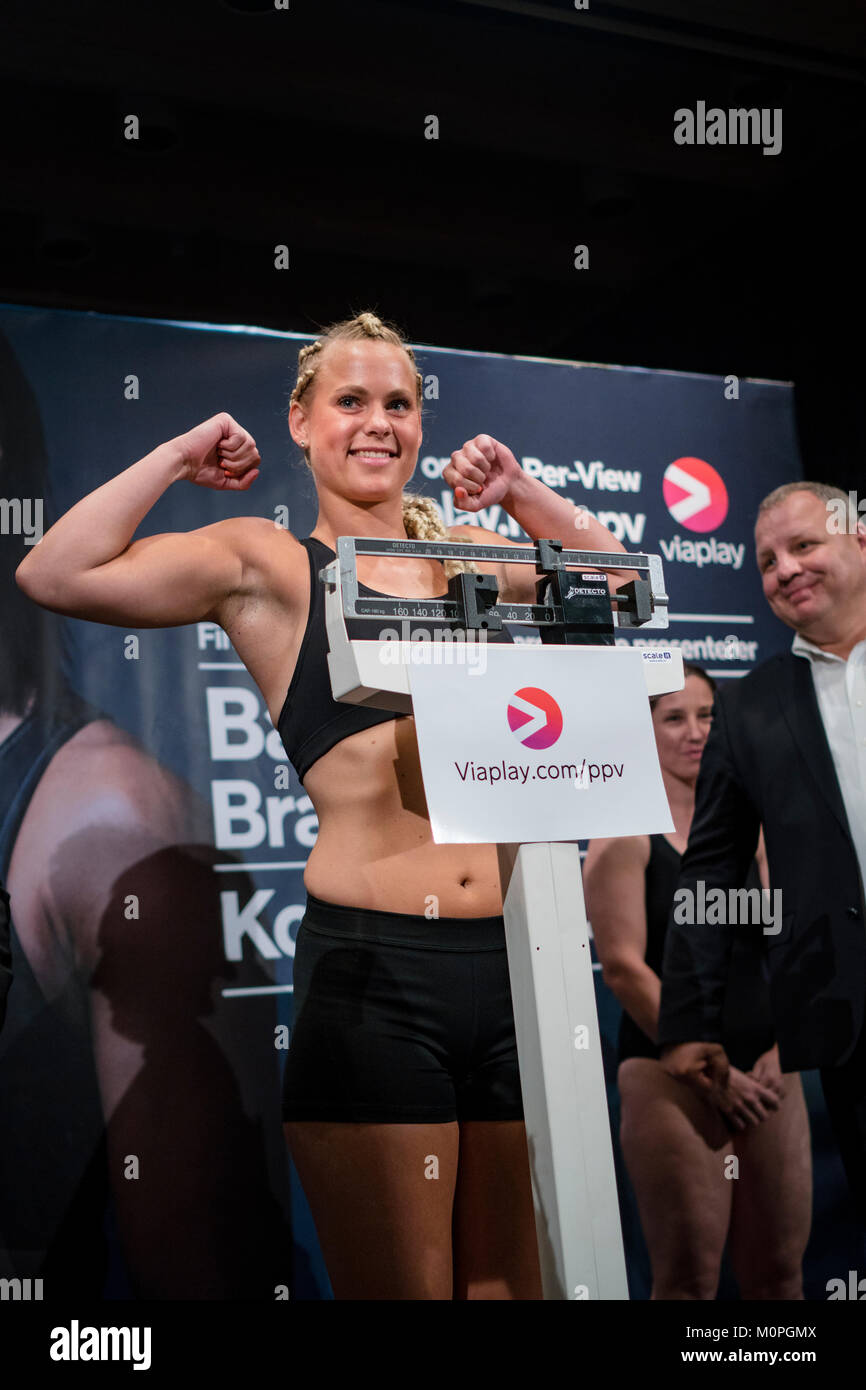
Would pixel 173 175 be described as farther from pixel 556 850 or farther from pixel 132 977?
pixel 556 850

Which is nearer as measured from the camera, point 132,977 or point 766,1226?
point 132,977

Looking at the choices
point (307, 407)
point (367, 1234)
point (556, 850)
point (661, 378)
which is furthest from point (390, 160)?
point (367, 1234)

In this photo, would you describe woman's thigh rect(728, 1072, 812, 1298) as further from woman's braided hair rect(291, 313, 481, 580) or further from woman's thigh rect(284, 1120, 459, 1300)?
woman's braided hair rect(291, 313, 481, 580)

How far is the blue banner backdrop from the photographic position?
2887mm

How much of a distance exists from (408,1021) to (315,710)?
1.74 feet

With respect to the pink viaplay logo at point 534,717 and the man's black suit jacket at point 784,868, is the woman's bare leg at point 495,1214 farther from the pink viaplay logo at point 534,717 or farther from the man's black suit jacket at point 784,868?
the man's black suit jacket at point 784,868

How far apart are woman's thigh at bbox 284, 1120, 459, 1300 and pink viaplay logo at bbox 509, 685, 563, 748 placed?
68cm

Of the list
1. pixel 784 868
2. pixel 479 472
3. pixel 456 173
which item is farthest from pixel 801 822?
pixel 456 173

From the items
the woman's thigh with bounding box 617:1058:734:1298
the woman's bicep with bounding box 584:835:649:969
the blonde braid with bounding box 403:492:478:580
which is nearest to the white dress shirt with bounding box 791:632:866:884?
the woman's bicep with bounding box 584:835:649:969

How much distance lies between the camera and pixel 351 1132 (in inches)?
A: 75.5

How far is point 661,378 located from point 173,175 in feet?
5.12

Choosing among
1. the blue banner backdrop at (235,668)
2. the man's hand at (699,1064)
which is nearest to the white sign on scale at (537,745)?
the blue banner backdrop at (235,668)
